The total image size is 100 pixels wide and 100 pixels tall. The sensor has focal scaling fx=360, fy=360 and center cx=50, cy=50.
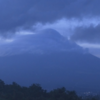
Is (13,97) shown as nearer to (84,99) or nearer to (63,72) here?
(84,99)

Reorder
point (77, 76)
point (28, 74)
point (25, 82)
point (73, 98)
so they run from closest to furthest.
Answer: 1. point (73, 98)
2. point (25, 82)
3. point (77, 76)
4. point (28, 74)

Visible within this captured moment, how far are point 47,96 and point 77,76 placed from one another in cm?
2072

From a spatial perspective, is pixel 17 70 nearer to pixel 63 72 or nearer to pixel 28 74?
pixel 28 74

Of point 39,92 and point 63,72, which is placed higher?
point 63,72

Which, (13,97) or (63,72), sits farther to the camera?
(63,72)

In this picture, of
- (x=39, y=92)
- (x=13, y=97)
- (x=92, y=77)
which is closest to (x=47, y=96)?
(x=39, y=92)

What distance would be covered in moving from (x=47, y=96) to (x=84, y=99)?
3.02m

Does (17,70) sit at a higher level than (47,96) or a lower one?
higher

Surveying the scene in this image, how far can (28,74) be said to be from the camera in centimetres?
4553

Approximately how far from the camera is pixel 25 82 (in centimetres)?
3988

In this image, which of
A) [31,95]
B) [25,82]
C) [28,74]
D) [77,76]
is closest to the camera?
[31,95]

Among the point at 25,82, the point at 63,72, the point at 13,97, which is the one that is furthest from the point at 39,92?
the point at 63,72

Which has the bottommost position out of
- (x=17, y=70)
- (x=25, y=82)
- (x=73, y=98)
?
(x=73, y=98)

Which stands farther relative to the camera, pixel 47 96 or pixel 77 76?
pixel 77 76
